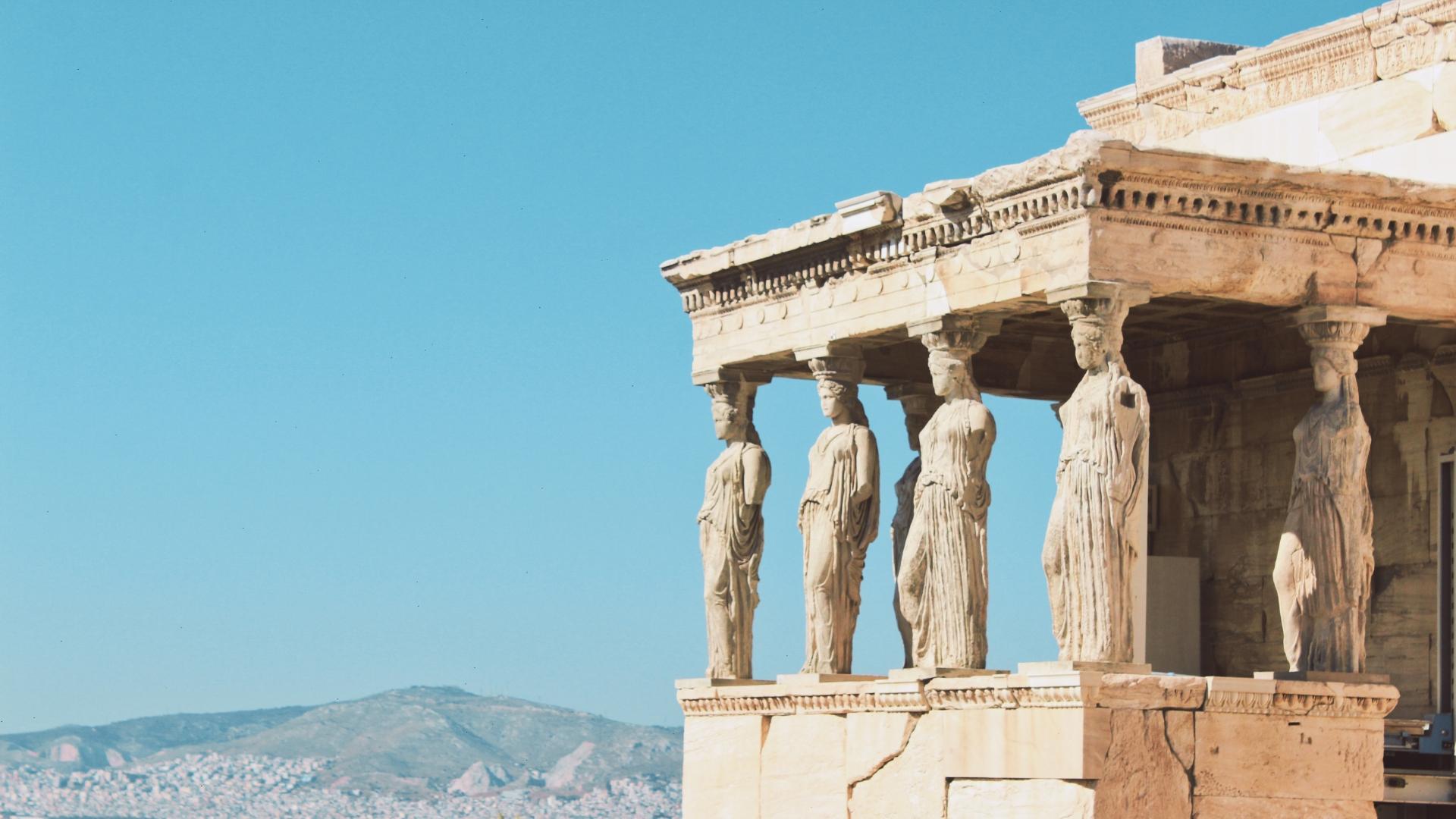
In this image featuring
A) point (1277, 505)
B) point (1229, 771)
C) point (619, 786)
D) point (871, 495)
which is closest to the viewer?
point (1229, 771)

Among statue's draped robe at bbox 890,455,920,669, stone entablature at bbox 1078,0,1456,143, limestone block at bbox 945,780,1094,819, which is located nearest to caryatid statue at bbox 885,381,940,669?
statue's draped robe at bbox 890,455,920,669

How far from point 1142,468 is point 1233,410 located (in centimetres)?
384

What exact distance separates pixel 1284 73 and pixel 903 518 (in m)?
3.78

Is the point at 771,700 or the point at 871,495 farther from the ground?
the point at 871,495

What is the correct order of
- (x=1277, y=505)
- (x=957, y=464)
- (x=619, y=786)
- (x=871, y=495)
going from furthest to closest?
(x=619, y=786), (x=1277, y=505), (x=871, y=495), (x=957, y=464)

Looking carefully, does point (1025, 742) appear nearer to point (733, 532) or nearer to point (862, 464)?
point (862, 464)

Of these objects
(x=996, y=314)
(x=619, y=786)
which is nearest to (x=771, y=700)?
(x=996, y=314)

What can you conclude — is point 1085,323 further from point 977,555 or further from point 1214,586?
point 1214,586

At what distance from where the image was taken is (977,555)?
15.6 meters

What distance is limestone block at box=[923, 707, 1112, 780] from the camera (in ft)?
46.5

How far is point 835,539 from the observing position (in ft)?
54.8

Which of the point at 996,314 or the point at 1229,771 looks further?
the point at 996,314

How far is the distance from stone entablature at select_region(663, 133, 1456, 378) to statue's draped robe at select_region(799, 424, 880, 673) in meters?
0.69

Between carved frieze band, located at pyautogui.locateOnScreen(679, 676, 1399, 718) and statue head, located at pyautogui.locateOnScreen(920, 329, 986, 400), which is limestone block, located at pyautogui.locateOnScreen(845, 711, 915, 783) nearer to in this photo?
carved frieze band, located at pyautogui.locateOnScreen(679, 676, 1399, 718)
